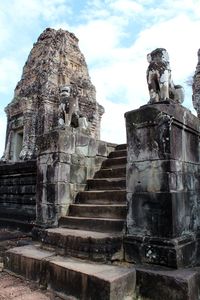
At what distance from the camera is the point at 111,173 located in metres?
6.05

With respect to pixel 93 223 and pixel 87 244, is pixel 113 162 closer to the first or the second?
pixel 93 223

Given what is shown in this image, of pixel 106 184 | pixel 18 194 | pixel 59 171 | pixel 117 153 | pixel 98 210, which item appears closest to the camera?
pixel 98 210

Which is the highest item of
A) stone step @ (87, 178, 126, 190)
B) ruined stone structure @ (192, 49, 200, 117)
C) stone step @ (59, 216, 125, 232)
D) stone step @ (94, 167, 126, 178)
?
ruined stone structure @ (192, 49, 200, 117)

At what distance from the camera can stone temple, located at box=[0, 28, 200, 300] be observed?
3.35 meters

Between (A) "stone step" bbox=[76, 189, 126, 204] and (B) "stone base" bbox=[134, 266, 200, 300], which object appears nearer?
(B) "stone base" bbox=[134, 266, 200, 300]

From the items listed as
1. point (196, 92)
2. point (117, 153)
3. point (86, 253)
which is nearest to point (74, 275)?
point (86, 253)

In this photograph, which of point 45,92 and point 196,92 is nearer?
point 196,92

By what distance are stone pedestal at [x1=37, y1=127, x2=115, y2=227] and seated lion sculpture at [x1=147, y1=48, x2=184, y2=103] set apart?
2025 mm

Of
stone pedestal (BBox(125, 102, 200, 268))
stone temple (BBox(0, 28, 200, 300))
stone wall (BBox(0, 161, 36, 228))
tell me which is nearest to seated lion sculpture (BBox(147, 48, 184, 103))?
stone temple (BBox(0, 28, 200, 300))

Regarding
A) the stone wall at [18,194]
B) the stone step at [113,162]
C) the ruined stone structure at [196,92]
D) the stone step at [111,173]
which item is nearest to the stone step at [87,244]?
the stone step at [111,173]

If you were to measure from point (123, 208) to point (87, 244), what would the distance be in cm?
87

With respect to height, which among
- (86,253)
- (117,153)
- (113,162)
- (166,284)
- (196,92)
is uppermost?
(196,92)

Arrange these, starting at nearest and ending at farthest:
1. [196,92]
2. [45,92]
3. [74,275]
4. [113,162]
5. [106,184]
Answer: [74,275] < [106,184] < [113,162] < [196,92] < [45,92]

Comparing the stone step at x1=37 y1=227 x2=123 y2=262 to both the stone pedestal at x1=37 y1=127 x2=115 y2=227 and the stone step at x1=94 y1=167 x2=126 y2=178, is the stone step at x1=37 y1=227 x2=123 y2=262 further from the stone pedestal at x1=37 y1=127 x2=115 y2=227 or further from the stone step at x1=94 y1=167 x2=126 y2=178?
the stone step at x1=94 y1=167 x2=126 y2=178
